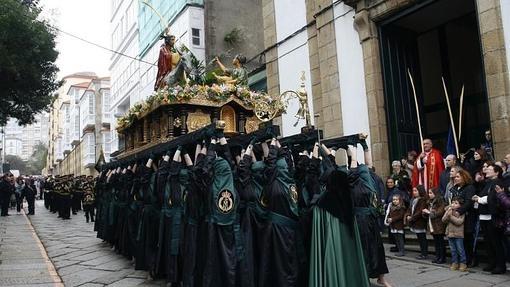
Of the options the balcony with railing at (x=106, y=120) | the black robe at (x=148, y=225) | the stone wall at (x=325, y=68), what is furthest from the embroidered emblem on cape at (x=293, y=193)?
the balcony with railing at (x=106, y=120)

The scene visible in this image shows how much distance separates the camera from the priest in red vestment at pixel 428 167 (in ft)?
30.1

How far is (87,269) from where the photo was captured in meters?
7.80

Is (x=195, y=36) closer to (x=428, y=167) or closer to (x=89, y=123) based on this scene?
(x=428, y=167)

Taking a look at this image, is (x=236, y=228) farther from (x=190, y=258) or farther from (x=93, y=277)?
(x=93, y=277)

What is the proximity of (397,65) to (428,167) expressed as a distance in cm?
348

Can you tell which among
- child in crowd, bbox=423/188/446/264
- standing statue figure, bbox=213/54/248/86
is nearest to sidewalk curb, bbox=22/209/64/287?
standing statue figure, bbox=213/54/248/86

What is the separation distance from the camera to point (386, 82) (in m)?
11.4

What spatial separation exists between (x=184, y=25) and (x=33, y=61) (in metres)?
6.86

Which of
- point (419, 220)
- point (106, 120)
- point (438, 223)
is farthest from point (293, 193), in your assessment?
point (106, 120)

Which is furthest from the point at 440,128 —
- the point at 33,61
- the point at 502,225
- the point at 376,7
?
the point at 33,61

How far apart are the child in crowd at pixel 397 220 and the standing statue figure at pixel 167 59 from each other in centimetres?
481

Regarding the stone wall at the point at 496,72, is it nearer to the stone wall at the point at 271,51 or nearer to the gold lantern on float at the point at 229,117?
the gold lantern on float at the point at 229,117

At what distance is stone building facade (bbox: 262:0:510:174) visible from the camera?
11180 millimetres

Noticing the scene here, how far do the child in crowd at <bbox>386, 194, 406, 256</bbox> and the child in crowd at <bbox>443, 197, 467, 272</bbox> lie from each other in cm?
122
